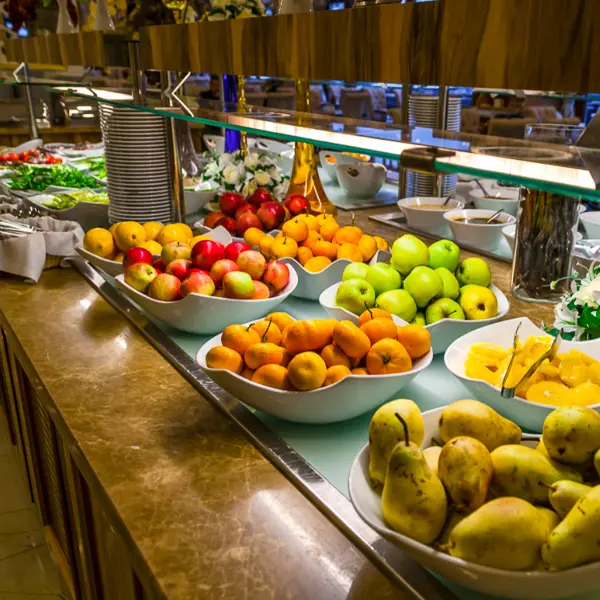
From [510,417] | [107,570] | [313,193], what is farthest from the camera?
[313,193]

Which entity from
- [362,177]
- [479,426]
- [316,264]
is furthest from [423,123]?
[479,426]

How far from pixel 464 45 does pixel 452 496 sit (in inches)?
19.6

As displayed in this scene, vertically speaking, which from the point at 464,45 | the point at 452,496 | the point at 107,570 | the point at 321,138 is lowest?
the point at 107,570

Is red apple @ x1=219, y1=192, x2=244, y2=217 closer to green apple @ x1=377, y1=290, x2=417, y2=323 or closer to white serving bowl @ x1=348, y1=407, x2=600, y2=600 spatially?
green apple @ x1=377, y1=290, x2=417, y2=323

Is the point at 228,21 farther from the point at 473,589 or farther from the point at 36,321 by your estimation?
the point at 473,589

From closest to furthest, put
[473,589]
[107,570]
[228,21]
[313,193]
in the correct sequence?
[473,589] → [107,570] → [228,21] → [313,193]

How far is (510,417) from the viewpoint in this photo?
0.96m

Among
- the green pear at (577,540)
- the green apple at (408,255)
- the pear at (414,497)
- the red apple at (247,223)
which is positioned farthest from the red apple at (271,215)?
the green pear at (577,540)

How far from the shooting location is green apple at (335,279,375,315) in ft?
4.13

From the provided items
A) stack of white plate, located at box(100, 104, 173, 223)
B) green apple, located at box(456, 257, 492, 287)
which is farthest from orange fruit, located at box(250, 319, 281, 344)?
stack of white plate, located at box(100, 104, 173, 223)

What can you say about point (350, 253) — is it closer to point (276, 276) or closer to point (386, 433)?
point (276, 276)

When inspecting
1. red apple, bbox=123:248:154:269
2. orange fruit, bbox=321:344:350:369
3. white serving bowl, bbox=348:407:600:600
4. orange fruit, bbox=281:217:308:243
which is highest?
orange fruit, bbox=281:217:308:243

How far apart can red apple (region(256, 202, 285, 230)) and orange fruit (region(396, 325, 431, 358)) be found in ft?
2.70

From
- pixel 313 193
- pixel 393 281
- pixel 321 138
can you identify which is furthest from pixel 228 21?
pixel 313 193
